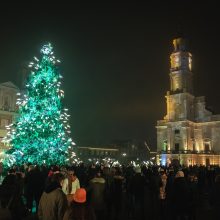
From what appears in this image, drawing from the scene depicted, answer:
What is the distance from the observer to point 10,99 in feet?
168

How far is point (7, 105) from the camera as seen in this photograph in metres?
50.5

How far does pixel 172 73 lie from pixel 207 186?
171 ft

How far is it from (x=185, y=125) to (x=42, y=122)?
48.7m

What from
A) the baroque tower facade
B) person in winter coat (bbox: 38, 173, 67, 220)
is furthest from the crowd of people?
the baroque tower facade

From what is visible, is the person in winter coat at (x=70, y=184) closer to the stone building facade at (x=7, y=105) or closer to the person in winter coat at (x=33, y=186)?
the person in winter coat at (x=33, y=186)

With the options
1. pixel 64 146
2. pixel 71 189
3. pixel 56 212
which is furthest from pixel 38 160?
pixel 56 212

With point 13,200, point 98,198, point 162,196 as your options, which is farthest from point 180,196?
point 13,200

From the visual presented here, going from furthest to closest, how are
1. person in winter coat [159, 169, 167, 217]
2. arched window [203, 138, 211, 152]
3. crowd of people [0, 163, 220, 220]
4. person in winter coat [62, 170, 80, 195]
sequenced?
arched window [203, 138, 211, 152] → person in winter coat [159, 169, 167, 217] → person in winter coat [62, 170, 80, 195] → crowd of people [0, 163, 220, 220]

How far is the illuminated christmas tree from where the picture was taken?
22.9 metres

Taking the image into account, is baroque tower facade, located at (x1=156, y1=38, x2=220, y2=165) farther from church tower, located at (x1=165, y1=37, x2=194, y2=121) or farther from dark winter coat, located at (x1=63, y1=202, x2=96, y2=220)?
dark winter coat, located at (x1=63, y1=202, x2=96, y2=220)

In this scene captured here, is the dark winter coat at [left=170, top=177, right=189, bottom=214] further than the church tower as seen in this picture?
No

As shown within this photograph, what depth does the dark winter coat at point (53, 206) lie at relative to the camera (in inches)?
240

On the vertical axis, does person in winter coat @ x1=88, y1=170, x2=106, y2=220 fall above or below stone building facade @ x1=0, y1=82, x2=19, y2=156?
below

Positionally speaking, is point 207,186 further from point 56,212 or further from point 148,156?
point 148,156
